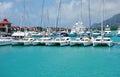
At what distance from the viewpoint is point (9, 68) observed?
30.8m

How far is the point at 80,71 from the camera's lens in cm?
2820

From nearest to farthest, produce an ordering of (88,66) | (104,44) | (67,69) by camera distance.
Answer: (67,69), (88,66), (104,44)

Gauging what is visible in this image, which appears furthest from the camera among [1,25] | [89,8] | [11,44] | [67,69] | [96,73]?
[1,25]

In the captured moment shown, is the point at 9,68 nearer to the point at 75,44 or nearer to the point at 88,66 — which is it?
the point at 88,66

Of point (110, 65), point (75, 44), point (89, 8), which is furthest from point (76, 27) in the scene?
point (110, 65)

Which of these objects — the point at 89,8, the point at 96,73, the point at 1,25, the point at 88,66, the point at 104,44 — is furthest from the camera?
the point at 1,25

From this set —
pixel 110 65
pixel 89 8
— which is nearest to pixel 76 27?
pixel 89 8

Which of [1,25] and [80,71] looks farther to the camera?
[1,25]

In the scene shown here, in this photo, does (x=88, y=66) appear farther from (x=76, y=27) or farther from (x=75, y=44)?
(x=76, y=27)

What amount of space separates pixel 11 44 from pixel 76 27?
78.0 meters

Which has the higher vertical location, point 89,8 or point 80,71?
point 89,8

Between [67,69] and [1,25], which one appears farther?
[1,25]

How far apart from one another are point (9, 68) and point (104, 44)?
30.1 metres

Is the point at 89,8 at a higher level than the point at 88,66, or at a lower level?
higher
